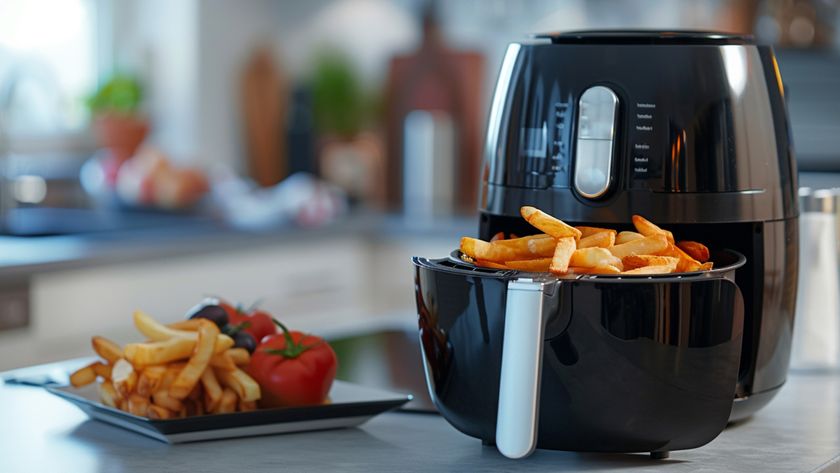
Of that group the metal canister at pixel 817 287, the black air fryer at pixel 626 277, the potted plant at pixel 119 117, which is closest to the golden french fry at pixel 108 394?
the black air fryer at pixel 626 277

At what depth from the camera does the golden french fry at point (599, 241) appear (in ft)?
3.06

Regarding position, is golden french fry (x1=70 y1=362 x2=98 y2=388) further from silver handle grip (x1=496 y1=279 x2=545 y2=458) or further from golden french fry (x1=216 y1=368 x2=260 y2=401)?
silver handle grip (x1=496 y1=279 x2=545 y2=458)

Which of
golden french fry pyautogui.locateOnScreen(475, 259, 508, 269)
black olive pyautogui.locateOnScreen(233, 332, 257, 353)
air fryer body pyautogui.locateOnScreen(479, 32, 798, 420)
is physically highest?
air fryer body pyautogui.locateOnScreen(479, 32, 798, 420)

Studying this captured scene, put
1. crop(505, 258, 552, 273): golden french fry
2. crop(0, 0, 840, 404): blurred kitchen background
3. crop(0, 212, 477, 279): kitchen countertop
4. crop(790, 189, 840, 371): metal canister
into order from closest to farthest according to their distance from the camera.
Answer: crop(505, 258, 552, 273): golden french fry → crop(790, 189, 840, 371): metal canister → crop(0, 212, 477, 279): kitchen countertop → crop(0, 0, 840, 404): blurred kitchen background

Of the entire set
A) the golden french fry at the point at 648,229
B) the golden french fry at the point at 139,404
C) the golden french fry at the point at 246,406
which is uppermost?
the golden french fry at the point at 648,229

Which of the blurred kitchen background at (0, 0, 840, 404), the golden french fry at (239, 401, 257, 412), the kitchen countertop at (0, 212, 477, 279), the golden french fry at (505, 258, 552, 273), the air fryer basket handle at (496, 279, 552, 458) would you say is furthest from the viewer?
the blurred kitchen background at (0, 0, 840, 404)

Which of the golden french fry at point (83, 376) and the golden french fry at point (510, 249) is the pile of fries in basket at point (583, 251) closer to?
the golden french fry at point (510, 249)

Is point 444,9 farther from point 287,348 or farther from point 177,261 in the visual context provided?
point 287,348

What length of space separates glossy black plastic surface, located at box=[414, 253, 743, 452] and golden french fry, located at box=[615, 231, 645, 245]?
0.07 m

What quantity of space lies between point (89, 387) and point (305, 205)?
6.62 feet

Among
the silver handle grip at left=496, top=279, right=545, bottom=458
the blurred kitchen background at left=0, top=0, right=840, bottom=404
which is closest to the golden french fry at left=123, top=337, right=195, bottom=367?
the silver handle grip at left=496, top=279, right=545, bottom=458

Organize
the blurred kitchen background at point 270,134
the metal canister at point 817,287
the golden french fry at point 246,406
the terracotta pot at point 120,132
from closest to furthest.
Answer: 1. the golden french fry at point 246,406
2. the metal canister at point 817,287
3. the blurred kitchen background at point 270,134
4. the terracotta pot at point 120,132

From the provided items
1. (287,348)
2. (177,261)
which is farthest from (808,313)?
(177,261)

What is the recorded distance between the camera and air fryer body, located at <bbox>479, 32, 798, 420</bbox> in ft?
Result: 3.32
